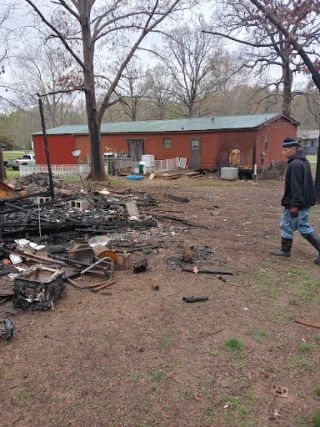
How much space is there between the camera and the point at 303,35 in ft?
31.8

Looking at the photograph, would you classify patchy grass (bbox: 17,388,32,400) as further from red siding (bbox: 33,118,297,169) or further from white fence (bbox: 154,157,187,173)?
white fence (bbox: 154,157,187,173)

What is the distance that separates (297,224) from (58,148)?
85.4 feet

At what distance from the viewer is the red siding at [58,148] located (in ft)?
90.4

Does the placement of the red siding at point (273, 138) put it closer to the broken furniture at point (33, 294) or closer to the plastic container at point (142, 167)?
the plastic container at point (142, 167)

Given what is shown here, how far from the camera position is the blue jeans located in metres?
5.04

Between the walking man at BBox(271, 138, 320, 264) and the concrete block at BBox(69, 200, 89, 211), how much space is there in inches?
207

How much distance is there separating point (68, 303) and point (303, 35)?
10.2 m

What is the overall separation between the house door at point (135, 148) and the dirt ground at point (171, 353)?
20.7 metres

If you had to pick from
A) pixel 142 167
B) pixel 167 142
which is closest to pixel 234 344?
pixel 142 167

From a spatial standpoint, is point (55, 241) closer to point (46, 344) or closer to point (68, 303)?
point (68, 303)

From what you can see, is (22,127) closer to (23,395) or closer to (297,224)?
(297,224)

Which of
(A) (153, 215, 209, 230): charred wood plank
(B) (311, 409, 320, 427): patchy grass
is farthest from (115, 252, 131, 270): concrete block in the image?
(B) (311, 409, 320, 427): patchy grass

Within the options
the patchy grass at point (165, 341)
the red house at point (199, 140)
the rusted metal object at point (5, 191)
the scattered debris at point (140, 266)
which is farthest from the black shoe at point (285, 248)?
the red house at point (199, 140)

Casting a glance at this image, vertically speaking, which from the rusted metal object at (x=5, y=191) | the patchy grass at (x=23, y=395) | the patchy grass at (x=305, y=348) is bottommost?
the patchy grass at (x=305, y=348)
